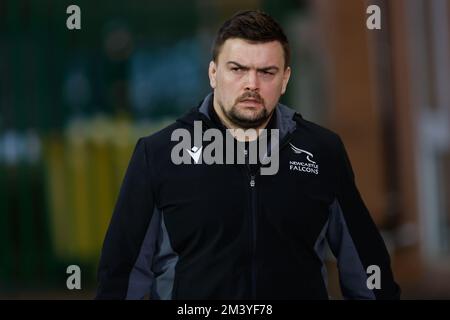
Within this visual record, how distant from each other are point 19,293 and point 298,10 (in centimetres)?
345

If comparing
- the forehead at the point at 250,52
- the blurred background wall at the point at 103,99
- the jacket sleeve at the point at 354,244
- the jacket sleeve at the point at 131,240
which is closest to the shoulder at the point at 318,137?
the jacket sleeve at the point at 354,244

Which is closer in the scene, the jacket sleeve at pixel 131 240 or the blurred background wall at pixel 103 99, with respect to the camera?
the jacket sleeve at pixel 131 240

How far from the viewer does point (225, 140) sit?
2.96 meters

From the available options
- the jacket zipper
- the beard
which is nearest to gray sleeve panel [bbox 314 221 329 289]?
the jacket zipper

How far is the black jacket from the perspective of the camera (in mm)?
2881

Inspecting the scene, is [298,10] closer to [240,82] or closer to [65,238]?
[65,238]

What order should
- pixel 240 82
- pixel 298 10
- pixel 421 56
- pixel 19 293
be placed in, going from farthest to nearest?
pixel 421 56, pixel 298 10, pixel 19 293, pixel 240 82

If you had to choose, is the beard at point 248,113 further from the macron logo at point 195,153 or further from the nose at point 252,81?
the macron logo at point 195,153

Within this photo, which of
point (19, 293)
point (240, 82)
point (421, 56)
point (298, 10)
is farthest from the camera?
point (421, 56)

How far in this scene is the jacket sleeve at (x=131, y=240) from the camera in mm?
2920

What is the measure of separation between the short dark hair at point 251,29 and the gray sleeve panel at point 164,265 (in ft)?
1.96
